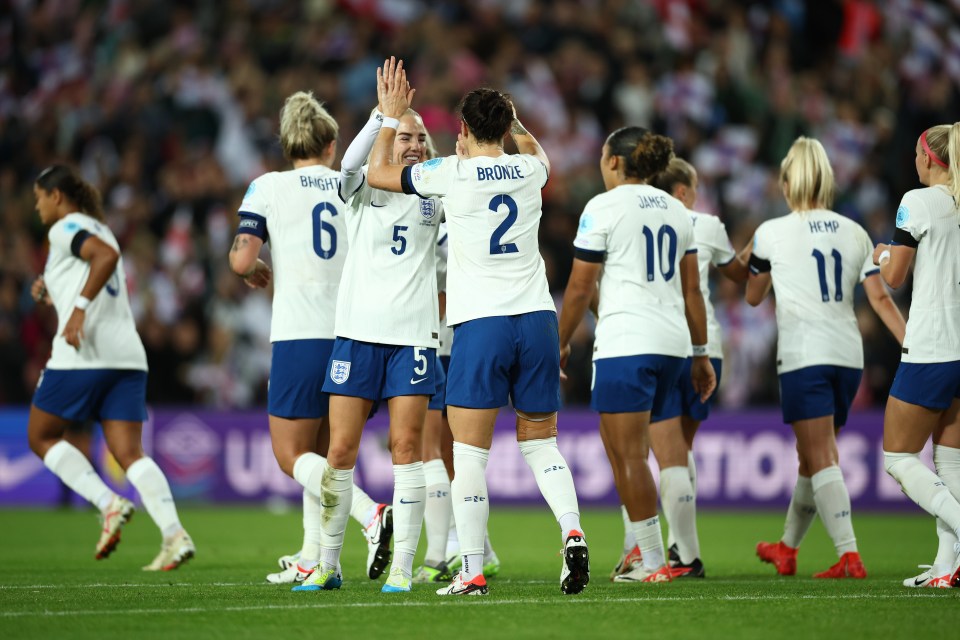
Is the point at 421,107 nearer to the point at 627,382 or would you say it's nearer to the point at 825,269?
the point at 825,269

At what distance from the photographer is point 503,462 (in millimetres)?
16828

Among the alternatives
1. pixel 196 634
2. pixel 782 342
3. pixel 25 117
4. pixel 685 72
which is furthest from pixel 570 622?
pixel 25 117

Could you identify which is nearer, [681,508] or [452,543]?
[681,508]

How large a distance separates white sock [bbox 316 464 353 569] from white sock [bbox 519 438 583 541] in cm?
110

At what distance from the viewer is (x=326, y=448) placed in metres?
8.63

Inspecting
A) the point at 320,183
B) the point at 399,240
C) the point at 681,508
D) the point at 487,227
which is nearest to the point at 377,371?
the point at 399,240

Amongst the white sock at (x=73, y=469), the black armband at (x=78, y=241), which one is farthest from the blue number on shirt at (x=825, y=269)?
the white sock at (x=73, y=469)

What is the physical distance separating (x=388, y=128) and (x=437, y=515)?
8.93 ft

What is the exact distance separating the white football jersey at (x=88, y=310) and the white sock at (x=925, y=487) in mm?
5512

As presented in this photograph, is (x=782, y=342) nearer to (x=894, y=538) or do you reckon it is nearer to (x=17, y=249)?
(x=894, y=538)

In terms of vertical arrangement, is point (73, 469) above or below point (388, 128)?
below

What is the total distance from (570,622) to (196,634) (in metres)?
1.70

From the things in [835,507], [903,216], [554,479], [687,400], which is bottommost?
[835,507]

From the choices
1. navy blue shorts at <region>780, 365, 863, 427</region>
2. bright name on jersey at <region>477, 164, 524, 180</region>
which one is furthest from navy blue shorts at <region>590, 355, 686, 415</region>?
bright name on jersey at <region>477, 164, 524, 180</region>
